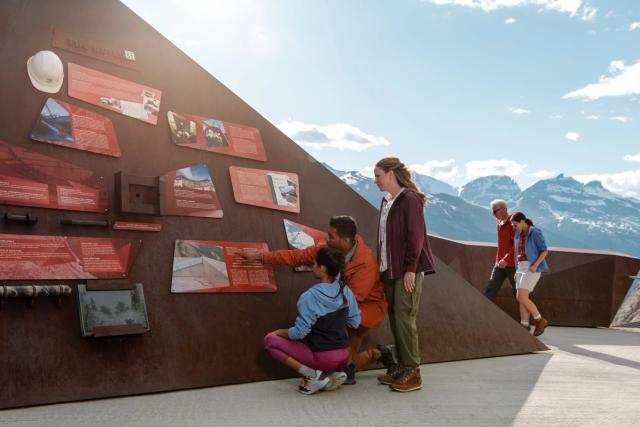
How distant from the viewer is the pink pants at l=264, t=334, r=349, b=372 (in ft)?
12.5

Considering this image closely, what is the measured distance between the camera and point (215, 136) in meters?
4.44

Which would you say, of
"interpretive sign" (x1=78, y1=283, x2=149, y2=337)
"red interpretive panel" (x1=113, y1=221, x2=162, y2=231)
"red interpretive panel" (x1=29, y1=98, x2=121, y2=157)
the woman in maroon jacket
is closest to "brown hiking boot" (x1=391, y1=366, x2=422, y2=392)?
the woman in maroon jacket

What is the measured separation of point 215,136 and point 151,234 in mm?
970

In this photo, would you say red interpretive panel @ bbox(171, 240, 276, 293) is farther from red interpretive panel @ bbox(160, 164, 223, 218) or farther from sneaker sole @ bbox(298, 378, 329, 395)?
sneaker sole @ bbox(298, 378, 329, 395)

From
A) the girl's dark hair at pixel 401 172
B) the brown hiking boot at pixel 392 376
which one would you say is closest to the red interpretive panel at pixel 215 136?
the girl's dark hair at pixel 401 172

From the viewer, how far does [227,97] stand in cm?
465

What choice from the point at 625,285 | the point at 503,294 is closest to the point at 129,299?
the point at 503,294

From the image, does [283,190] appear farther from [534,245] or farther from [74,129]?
[534,245]

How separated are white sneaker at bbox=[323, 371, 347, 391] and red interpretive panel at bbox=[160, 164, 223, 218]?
142cm

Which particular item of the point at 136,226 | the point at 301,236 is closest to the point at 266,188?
the point at 301,236

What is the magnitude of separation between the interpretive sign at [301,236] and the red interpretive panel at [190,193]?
2.01ft

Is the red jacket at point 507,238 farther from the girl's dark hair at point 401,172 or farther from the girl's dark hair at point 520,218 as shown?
the girl's dark hair at point 401,172

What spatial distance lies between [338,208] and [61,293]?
2450mm

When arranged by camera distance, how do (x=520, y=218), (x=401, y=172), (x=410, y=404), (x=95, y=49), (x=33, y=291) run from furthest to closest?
1. (x=520, y=218)
2. (x=401, y=172)
3. (x=95, y=49)
4. (x=410, y=404)
5. (x=33, y=291)
